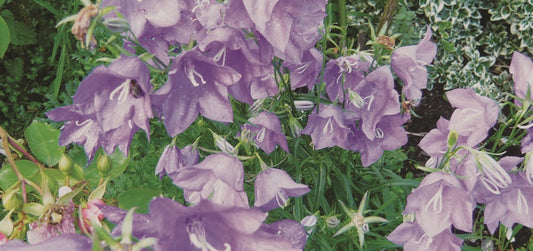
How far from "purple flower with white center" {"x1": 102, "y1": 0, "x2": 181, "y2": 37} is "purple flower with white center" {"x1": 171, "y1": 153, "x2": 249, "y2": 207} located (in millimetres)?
226

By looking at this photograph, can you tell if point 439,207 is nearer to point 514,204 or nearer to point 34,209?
point 514,204

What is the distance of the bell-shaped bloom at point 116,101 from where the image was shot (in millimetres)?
Answer: 791

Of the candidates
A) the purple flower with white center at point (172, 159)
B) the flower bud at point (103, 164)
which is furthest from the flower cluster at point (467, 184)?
the flower bud at point (103, 164)

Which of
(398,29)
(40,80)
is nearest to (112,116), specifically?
(398,29)

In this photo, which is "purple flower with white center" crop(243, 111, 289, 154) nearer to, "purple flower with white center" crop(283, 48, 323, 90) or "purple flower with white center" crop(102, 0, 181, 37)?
"purple flower with white center" crop(283, 48, 323, 90)

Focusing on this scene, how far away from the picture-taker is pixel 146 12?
85cm

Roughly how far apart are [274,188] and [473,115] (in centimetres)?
40

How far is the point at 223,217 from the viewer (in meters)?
0.66

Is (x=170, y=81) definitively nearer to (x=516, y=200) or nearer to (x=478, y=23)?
(x=516, y=200)

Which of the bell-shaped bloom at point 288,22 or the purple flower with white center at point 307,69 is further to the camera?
the purple flower with white center at point 307,69

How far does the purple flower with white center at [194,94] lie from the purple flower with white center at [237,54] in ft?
0.11

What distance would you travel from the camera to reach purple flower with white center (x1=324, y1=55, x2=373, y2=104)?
3.61 feet

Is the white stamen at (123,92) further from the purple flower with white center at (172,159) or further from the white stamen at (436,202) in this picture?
the white stamen at (436,202)

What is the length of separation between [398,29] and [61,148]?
1559 mm
